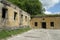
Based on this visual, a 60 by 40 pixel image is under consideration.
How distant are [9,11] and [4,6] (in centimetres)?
187

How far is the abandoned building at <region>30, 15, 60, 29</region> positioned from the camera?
3319 cm

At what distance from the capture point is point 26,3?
46594mm

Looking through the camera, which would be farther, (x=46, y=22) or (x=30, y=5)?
(x=30, y=5)

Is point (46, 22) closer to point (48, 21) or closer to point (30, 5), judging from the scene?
point (48, 21)

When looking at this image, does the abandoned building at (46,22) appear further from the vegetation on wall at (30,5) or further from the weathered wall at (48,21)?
the vegetation on wall at (30,5)

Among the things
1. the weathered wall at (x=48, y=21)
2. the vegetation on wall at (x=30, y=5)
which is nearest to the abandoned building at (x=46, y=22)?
the weathered wall at (x=48, y=21)

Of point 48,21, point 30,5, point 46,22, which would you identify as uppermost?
point 30,5

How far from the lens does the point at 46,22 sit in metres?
33.9

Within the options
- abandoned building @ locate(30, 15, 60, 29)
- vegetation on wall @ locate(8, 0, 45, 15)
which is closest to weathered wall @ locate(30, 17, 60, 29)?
abandoned building @ locate(30, 15, 60, 29)

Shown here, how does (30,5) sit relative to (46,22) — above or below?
above

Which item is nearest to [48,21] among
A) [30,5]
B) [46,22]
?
[46,22]

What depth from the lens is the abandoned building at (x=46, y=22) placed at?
33188 millimetres

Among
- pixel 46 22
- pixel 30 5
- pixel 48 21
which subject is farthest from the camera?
pixel 30 5

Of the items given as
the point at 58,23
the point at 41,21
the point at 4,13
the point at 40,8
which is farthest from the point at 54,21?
the point at 4,13
